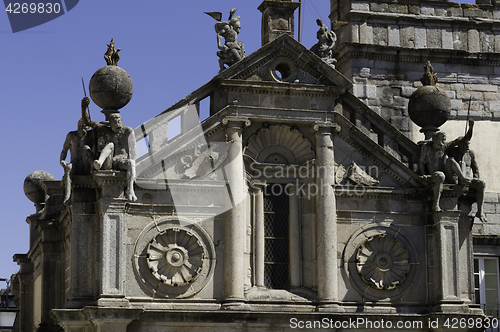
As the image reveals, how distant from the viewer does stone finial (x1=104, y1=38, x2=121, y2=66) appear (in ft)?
75.8

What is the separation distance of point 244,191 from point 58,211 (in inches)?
191

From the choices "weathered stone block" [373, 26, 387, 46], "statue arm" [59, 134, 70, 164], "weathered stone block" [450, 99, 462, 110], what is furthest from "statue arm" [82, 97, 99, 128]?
"weathered stone block" [450, 99, 462, 110]

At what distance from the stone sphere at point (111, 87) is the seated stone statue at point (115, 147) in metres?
0.22

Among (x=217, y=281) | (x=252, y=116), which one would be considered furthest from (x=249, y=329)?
(x=252, y=116)

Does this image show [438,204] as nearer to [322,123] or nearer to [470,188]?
[470,188]

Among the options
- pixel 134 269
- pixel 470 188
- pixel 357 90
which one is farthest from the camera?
pixel 357 90

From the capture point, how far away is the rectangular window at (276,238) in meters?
23.4

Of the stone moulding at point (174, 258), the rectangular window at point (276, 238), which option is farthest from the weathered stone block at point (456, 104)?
the stone moulding at point (174, 258)

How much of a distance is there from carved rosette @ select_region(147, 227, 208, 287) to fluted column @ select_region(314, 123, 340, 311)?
235cm

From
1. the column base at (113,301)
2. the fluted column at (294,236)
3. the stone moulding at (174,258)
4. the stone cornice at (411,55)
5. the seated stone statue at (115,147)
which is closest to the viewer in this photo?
the column base at (113,301)

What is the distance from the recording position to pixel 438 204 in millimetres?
23609

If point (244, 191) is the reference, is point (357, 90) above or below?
above

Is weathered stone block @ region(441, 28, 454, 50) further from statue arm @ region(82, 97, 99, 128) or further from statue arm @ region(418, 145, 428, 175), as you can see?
statue arm @ region(82, 97, 99, 128)

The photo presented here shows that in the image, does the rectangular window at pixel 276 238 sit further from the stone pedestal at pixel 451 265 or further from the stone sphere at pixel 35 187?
the stone sphere at pixel 35 187
